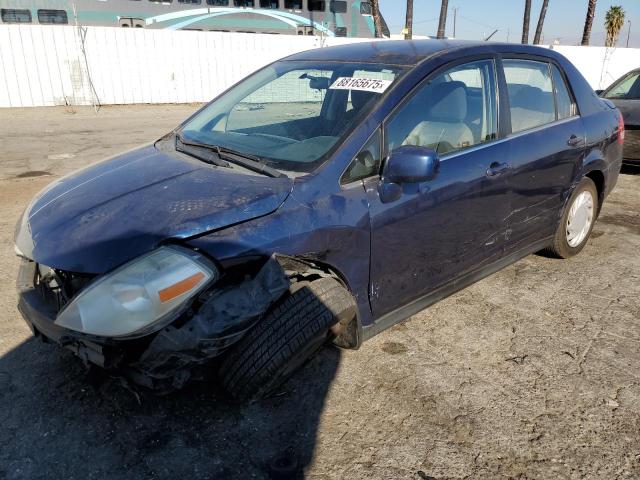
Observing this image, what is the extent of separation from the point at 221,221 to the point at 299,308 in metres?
0.52

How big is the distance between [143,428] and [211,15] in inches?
976

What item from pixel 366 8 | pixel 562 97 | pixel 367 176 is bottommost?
pixel 367 176

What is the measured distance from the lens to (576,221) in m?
4.27

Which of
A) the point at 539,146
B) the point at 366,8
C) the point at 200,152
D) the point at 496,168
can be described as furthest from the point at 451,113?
the point at 366,8

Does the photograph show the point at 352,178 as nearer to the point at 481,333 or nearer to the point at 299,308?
the point at 299,308

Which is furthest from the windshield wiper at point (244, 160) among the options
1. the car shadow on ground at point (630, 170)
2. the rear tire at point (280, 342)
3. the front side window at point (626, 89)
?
the front side window at point (626, 89)

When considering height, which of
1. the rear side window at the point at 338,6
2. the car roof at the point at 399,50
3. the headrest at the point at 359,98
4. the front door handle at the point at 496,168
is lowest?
the front door handle at the point at 496,168

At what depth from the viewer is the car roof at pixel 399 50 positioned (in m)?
3.09

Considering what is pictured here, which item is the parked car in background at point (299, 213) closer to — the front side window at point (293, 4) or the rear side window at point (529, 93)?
the rear side window at point (529, 93)

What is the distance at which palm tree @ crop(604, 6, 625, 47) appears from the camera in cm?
3834

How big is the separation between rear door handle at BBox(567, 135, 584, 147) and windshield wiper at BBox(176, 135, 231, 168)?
8.35 feet

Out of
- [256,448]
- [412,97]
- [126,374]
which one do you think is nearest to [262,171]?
[412,97]

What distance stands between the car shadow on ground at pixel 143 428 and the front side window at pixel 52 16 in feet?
72.1

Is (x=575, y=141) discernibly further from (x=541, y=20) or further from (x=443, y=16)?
(x=541, y=20)
